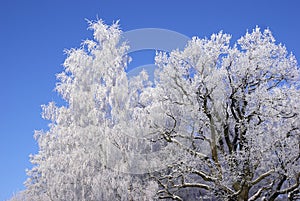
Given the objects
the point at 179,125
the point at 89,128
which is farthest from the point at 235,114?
the point at 89,128

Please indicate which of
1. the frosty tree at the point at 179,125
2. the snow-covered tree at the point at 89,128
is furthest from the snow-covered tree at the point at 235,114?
the snow-covered tree at the point at 89,128

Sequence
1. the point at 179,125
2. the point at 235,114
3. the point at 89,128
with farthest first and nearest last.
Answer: the point at 89,128 → the point at 179,125 → the point at 235,114

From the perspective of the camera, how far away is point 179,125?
14.6 metres

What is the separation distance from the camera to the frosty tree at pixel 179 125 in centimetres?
1201

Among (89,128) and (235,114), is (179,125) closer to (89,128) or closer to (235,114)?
(235,114)

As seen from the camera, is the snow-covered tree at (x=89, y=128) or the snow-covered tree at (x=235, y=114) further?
the snow-covered tree at (x=89, y=128)

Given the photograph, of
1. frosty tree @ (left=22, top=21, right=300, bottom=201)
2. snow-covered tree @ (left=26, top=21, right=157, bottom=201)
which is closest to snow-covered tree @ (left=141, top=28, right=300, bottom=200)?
frosty tree @ (left=22, top=21, right=300, bottom=201)

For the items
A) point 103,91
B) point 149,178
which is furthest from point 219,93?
point 103,91

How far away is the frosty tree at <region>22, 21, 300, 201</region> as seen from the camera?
39.4 feet

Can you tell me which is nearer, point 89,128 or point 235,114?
point 235,114

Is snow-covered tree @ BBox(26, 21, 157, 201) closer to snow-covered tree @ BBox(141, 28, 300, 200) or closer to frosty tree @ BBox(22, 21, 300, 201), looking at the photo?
frosty tree @ BBox(22, 21, 300, 201)

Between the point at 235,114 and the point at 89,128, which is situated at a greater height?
the point at 89,128

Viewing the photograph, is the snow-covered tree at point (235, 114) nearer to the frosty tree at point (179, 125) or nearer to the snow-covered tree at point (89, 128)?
the frosty tree at point (179, 125)

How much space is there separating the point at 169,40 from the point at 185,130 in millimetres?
3900
